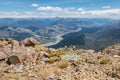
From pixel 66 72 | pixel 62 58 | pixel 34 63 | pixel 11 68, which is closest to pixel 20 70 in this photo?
pixel 11 68

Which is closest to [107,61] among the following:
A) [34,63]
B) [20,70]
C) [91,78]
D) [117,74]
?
[117,74]

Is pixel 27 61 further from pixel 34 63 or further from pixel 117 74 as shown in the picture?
pixel 117 74

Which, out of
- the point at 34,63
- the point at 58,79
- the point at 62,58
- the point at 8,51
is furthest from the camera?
the point at 8,51

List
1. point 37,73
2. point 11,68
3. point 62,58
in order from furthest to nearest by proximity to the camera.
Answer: point 62,58, point 11,68, point 37,73

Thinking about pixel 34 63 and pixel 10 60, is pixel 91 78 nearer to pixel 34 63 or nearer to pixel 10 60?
pixel 34 63

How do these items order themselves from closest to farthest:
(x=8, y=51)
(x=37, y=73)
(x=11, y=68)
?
1. (x=37, y=73)
2. (x=11, y=68)
3. (x=8, y=51)

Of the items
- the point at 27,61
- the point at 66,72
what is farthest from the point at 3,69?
the point at 66,72

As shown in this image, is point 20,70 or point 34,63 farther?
point 34,63

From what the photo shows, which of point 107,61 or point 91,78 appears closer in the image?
point 91,78

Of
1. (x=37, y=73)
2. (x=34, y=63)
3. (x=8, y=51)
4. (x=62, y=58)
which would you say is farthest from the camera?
(x=8, y=51)
